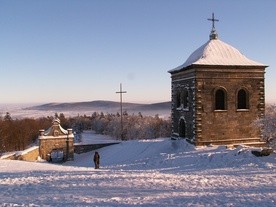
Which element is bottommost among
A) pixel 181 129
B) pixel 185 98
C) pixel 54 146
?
pixel 54 146

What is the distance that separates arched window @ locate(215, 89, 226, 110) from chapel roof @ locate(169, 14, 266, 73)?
2006 millimetres

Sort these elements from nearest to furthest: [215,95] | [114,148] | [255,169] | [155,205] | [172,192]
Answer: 1. [155,205]
2. [172,192]
3. [255,169]
4. [215,95]
5. [114,148]

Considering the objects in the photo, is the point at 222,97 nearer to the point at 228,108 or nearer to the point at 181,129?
the point at 228,108

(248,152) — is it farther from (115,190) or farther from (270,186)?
(115,190)

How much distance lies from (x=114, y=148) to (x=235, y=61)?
599 inches

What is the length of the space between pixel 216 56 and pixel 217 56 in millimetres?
87

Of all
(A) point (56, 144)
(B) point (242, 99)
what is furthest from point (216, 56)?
(A) point (56, 144)

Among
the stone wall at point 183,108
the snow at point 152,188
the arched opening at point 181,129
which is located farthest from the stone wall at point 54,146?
the snow at point 152,188

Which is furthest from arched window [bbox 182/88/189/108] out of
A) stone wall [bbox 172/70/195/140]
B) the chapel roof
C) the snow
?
the snow

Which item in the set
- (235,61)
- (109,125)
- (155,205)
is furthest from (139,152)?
(109,125)

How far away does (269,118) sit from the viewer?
1936cm

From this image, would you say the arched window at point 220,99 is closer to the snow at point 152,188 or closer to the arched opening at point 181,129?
the arched opening at point 181,129

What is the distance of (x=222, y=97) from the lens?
2430 centimetres

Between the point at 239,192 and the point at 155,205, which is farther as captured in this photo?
the point at 239,192
